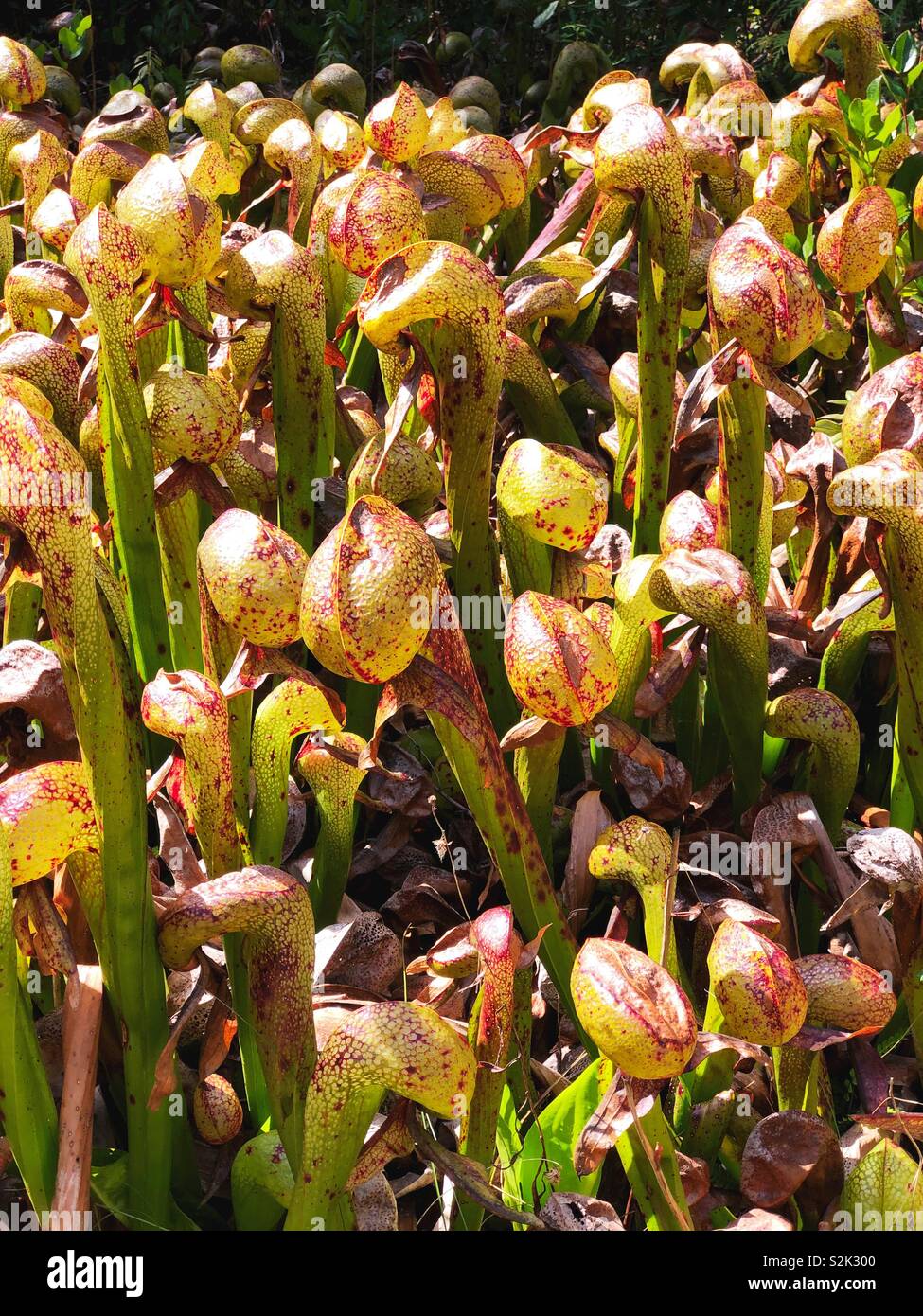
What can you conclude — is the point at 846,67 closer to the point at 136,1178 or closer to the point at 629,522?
the point at 629,522

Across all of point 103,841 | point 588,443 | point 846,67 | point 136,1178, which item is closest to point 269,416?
point 588,443

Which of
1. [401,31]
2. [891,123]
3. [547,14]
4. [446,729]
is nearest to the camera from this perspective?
[446,729]

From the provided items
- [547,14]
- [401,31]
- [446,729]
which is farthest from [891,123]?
[401,31]

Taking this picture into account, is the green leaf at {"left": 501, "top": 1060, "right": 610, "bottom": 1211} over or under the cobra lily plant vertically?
under

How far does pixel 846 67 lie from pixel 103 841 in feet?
5.41

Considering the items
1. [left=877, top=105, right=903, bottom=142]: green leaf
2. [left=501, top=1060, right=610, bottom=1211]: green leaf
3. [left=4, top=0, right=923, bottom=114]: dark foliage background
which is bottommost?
[left=501, top=1060, right=610, bottom=1211]: green leaf

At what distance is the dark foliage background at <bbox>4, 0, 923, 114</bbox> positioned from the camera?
3080 millimetres

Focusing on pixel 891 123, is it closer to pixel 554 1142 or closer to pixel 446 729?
pixel 446 729

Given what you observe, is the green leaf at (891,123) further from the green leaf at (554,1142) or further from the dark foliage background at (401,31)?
the dark foliage background at (401,31)

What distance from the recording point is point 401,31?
10.9ft

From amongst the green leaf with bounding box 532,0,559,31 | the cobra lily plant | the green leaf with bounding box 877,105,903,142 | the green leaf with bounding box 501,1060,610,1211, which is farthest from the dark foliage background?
the green leaf with bounding box 501,1060,610,1211

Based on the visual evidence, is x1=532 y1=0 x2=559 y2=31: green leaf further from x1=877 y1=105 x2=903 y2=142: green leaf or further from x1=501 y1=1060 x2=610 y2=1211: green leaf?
x1=501 y1=1060 x2=610 y2=1211: green leaf

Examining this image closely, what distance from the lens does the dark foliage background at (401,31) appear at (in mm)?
3080

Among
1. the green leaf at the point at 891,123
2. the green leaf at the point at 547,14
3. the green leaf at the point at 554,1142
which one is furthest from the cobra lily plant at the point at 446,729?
the green leaf at the point at 547,14
